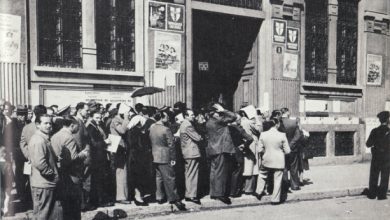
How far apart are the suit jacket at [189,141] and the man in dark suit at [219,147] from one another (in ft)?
1.26

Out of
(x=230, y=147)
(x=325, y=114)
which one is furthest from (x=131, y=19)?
(x=325, y=114)

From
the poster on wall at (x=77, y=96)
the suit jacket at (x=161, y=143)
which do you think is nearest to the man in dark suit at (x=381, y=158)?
the suit jacket at (x=161, y=143)

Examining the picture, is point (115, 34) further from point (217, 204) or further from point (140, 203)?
point (217, 204)

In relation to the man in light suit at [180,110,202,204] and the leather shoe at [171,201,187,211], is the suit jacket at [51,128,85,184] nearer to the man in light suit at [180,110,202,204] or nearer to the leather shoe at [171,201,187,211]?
the leather shoe at [171,201,187,211]

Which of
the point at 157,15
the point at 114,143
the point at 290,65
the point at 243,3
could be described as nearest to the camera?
the point at 114,143

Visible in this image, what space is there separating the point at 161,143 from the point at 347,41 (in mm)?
10976

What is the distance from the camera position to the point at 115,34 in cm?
1205

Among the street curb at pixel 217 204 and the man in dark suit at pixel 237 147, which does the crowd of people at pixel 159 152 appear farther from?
the street curb at pixel 217 204

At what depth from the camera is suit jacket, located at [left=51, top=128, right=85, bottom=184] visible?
566 cm

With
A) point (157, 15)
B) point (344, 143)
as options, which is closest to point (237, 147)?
point (157, 15)

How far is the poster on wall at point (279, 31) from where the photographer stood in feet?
47.7

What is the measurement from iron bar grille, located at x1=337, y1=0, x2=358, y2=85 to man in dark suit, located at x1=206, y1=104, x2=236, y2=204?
9.06m

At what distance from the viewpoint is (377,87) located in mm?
17234

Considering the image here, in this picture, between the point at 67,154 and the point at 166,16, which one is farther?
the point at 166,16
